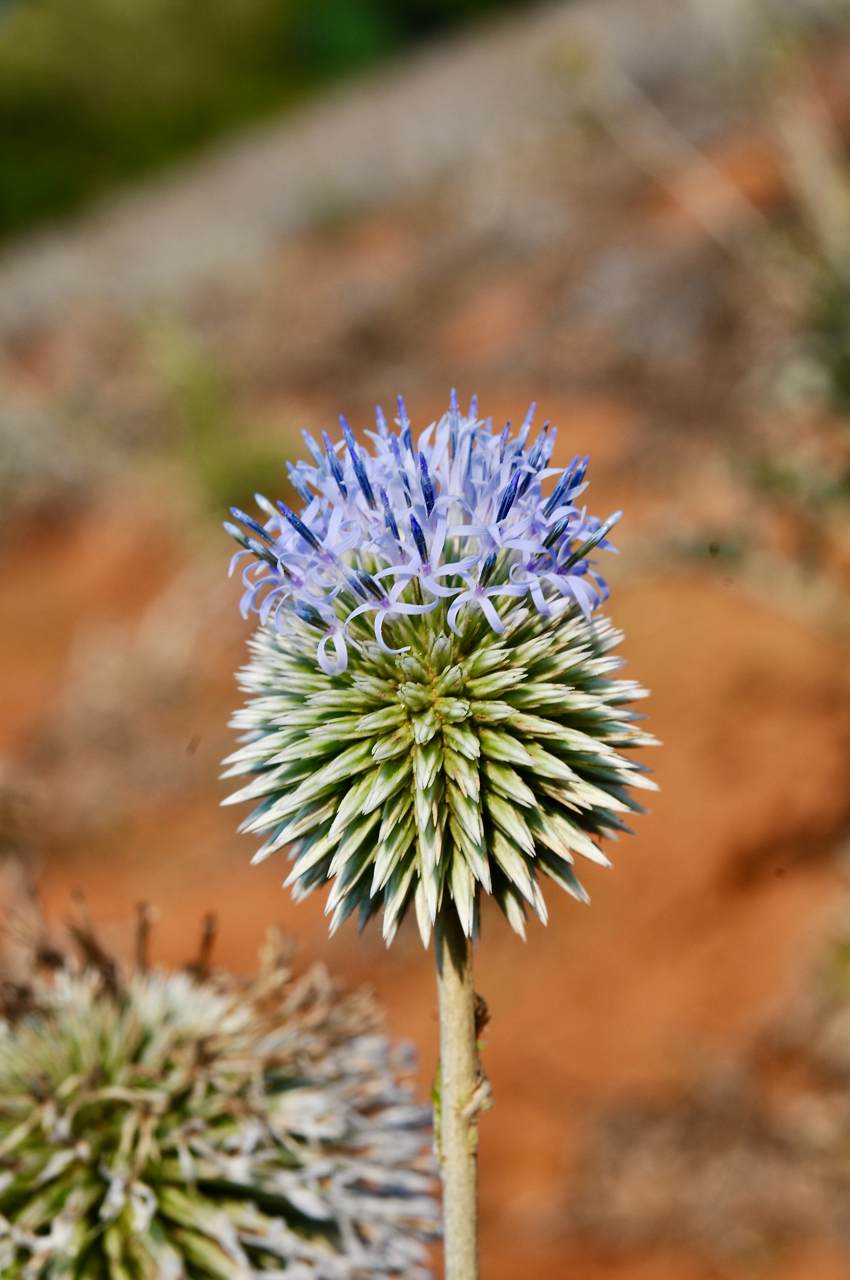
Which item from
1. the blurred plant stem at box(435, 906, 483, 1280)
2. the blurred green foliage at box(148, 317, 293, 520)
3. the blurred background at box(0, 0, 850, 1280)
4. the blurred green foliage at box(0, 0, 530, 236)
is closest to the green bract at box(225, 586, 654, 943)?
the blurred plant stem at box(435, 906, 483, 1280)

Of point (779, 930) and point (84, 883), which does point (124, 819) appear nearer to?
point (84, 883)

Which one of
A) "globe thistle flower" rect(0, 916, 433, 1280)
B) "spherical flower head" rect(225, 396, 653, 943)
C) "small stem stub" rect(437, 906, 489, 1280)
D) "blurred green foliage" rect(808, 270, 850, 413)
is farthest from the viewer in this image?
"blurred green foliage" rect(808, 270, 850, 413)

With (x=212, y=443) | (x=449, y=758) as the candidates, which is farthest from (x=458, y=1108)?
(x=212, y=443)

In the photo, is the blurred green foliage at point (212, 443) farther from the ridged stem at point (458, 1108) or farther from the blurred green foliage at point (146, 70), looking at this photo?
the blurred green foliage at point (146, 70)

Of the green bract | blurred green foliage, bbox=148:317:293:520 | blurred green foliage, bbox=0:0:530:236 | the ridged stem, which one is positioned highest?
blurred green foliage, bbox=0:0:530:236

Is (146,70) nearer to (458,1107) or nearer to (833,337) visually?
(833,337)

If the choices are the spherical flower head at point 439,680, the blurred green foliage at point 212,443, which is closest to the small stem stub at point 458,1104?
the spherical flower head at point 439,680

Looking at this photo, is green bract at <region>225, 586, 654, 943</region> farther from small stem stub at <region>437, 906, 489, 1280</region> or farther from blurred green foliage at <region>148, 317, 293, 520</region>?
blurred green foliage at <region>148, 317, 293, 520</region>
